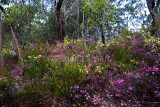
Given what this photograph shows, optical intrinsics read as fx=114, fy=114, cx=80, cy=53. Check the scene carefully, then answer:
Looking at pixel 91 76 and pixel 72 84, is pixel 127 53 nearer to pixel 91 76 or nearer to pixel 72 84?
pixel 91 76

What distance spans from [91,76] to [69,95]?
2.33ft

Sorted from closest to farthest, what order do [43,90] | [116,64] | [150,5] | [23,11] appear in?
1. [43,90]
2. [116,64]
3. [23,11]
4. [150,5]

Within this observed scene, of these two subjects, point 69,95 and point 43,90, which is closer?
point 69,95

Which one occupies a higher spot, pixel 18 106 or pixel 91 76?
pixel 91 76

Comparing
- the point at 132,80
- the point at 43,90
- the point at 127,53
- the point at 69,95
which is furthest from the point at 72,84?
the point at 127,53

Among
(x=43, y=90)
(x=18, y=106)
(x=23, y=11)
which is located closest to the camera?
(x=18, y=106)

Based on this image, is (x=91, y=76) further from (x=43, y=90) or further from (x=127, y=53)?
(x=127, y=53)

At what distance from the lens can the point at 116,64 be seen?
332 centimetres

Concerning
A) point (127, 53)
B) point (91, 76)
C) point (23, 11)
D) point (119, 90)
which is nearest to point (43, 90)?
point (91, 76)

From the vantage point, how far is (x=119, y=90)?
206 centimetres

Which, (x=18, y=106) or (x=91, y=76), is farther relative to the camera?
(x=91, y=76)

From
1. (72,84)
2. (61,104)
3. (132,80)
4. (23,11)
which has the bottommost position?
(61,104)

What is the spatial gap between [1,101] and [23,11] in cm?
452

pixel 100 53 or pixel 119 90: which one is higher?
pixel 100 53
